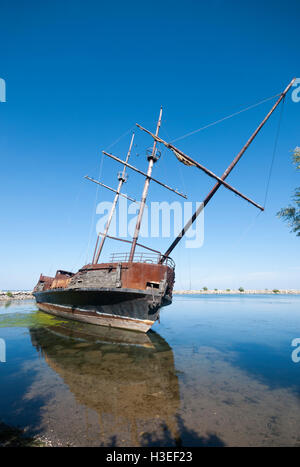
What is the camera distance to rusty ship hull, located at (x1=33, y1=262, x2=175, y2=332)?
12.3m

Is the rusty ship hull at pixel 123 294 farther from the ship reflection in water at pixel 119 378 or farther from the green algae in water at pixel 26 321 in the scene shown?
the green algae in water at pixel 26 321

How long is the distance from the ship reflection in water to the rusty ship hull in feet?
3.47

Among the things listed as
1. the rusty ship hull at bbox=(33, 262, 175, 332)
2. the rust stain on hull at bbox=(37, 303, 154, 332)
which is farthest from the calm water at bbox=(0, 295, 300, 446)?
the rusty ship hull at bbox=(33, 262, 175, 332)

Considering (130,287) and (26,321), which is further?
(26,321)

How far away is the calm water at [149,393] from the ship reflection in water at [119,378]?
3cm

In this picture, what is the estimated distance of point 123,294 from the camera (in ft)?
40.4

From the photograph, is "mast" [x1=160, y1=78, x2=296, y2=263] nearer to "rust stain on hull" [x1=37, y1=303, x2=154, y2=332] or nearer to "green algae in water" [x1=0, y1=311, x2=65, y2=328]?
"rust stain on hull" [x1=37, y1=303, x2=154, y2=332]

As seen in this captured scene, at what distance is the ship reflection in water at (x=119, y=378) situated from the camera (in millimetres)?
4176

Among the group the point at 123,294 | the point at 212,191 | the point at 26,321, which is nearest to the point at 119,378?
the point at 123,294

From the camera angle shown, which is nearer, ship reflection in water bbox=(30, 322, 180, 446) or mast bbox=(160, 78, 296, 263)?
ship reflection in water bbox=(30, 322, 180, 446)

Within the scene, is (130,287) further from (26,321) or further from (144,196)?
(26,321)

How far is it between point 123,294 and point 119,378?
19.0 ft

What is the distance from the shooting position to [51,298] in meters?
20.2
